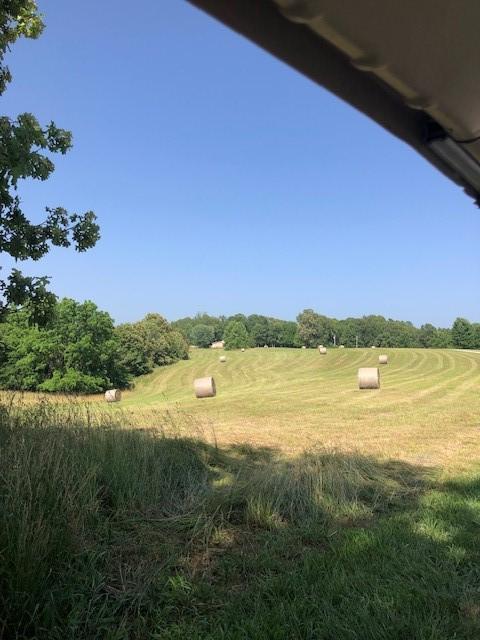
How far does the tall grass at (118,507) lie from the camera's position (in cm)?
319

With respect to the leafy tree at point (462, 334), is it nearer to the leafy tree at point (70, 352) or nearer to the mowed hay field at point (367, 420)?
the leafy tree at point (70, 352)

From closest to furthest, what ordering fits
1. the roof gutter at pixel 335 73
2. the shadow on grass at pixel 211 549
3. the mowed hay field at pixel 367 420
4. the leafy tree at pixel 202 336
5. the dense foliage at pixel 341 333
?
the roof gutter at pixel 335 73
the shadow on grass at pixel 211 549
the mowed hay field at pixel 367 420
the dense foliage at pixel 341 333
the leafy tree at pixel 202 336

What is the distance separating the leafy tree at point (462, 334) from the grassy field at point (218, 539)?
3700 inches

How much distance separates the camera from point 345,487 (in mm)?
5832

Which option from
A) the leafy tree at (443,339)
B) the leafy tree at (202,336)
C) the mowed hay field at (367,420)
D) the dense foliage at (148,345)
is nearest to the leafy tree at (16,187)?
the mowed hay field at (367,420)

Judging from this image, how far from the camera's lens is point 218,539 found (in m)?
4.43

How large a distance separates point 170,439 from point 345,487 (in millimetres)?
2604

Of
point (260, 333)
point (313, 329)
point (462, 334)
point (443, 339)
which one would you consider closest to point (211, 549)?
point (462, 334)

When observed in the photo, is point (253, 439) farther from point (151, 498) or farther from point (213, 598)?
point (213, 598)

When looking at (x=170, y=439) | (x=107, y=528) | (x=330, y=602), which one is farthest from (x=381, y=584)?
(x=170, y=439)

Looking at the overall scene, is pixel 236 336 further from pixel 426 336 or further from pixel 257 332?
pixel 426 336

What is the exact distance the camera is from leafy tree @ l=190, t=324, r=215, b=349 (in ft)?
456

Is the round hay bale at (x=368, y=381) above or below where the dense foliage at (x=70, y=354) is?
below

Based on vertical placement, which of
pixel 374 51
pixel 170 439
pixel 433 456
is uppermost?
pixel 374 51
